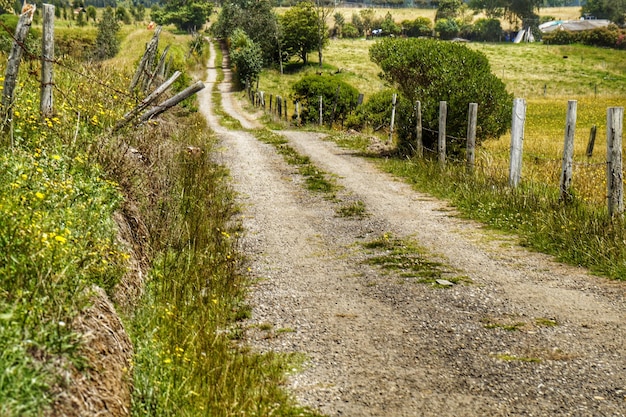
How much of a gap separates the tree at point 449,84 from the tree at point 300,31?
61.7 metres

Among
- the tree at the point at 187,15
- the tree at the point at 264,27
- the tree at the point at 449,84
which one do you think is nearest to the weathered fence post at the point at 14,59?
the tree at the point at 449,84

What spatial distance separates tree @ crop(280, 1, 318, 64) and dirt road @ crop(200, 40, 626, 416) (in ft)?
227

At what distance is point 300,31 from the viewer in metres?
76.6

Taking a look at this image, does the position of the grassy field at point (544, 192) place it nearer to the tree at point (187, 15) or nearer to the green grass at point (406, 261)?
the green grass at point (406, 261)

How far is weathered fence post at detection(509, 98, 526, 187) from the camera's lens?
460 inches

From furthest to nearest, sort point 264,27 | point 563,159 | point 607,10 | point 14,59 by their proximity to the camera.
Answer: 1. point 607,10
2. point 264,27
3. point 563,159
4. point 14,59

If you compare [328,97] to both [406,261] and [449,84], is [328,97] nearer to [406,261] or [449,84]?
[449,84]

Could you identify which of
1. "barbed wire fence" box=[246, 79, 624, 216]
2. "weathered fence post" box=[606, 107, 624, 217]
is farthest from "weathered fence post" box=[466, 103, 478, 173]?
"weathered fence post" box=[606, 107, 624, 217]

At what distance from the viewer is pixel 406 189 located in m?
13.2

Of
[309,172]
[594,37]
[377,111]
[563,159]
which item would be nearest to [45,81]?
[309,172]

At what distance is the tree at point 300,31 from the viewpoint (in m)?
76.7

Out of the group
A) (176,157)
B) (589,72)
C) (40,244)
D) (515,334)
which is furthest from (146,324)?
(589,72)

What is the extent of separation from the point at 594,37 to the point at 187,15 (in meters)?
76.9

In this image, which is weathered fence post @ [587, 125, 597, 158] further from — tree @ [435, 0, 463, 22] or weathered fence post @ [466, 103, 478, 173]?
tree @ [435, 0, 463, 22]
